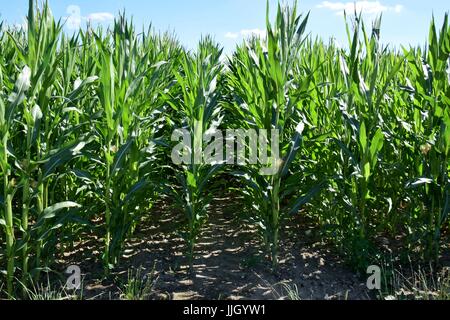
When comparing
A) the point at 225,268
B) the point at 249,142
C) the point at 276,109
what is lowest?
the point at 225,268

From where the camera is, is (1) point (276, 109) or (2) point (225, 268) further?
(2) point (225, 268)

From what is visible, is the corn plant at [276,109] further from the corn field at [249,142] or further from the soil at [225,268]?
the soil at [225,268]

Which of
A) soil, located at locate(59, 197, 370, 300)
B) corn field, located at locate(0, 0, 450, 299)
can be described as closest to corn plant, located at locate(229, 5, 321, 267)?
corn field, located at locate(0, 0, 450, 299)

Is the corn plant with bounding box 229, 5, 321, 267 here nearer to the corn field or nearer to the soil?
the corn field

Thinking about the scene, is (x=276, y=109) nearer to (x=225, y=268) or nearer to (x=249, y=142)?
(x=249, y=142)

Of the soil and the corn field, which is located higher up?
the corn field

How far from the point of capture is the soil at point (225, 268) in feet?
10.8

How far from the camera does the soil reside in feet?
10.8

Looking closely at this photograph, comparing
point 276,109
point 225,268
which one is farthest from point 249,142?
point 225,268

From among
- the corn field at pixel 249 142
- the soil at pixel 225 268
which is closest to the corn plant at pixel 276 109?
the corn field at pixel 249 142

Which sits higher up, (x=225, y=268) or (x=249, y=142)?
(x=249, y=142)

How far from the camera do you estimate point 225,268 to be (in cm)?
360
